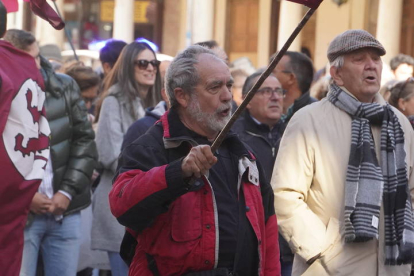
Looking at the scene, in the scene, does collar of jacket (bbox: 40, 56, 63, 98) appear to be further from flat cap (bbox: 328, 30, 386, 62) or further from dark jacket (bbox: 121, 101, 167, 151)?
flat cap (bbox: 328, 30, 386, 62)

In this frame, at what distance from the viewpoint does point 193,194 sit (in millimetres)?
4141

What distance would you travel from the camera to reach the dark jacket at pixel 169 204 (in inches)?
157

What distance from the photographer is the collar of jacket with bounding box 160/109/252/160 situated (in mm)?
4219

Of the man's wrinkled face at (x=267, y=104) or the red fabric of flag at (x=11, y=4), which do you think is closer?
the red fabric of flag at (x=11, y=4)

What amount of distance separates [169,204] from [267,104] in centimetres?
335

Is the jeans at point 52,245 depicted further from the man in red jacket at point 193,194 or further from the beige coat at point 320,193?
the man in red jacket at point 193,194

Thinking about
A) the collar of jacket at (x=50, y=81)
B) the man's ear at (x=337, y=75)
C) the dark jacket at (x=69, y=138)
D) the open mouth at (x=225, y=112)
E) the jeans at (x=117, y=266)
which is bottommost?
the jeans at (x=117, y=266)

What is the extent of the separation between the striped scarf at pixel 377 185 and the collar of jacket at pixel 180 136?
927 millimetres

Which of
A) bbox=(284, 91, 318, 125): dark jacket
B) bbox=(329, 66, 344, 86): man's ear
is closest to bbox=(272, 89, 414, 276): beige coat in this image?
bbox=(329, 66, 344, 86): man's ear

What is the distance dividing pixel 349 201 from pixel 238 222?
1096 millimetres

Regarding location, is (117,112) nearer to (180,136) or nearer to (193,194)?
(180,136)

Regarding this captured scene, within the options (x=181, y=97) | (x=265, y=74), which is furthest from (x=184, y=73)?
(x=265, y=74)

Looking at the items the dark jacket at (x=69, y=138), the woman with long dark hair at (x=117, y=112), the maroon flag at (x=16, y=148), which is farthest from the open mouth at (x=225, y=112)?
the woman with long dark hair at (x=117, y=112)

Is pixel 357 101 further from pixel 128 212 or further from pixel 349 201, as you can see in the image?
pixel 128 212
